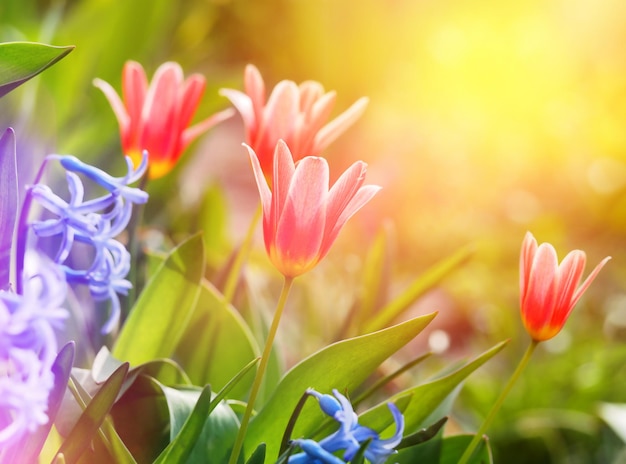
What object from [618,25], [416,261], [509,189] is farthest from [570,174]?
[618,25]

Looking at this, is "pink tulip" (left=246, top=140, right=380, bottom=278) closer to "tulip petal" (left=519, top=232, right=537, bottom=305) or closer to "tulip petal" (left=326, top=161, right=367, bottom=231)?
"tulip petal" (left=326, top=161, right=367, bottom=231)

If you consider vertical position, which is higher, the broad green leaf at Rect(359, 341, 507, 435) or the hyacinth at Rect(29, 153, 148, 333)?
the hyacinth at Rect(29, 153, 148, 333)

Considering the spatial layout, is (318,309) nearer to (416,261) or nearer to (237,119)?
(416,261)

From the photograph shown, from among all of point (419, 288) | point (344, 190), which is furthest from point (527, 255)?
point (419, 288)

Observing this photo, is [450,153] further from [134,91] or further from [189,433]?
[189,433]

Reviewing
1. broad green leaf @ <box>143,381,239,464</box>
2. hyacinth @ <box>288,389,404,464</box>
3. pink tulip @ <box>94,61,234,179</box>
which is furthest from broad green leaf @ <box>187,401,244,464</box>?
pink tulip @ <box>94,61,234,179</box>

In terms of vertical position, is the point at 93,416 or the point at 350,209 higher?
the point at 350,209
